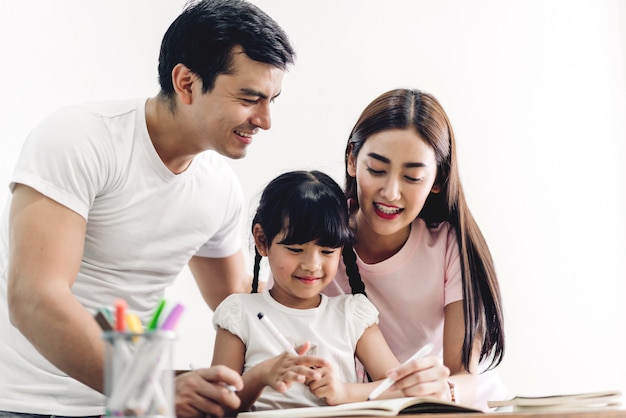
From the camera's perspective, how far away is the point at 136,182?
1.59m

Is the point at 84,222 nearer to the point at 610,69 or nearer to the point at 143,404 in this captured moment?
the point at 143,404

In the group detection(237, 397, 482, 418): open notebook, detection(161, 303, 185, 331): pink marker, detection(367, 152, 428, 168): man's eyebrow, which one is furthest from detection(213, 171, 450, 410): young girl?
detection(161, 303, 185, 331): pink marker

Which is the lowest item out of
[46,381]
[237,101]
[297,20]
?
[46,381]

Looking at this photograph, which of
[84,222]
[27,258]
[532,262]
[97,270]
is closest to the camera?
[27,258]

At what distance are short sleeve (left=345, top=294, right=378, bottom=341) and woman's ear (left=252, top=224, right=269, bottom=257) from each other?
0.17 meters

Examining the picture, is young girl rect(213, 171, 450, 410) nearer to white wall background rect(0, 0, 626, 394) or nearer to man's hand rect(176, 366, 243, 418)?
man's hand rect(176, 366, 243, 418)

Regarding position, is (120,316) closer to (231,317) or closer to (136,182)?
(231,317)

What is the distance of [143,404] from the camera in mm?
833

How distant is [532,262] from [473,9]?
844 millimetres

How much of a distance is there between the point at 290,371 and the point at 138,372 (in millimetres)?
373

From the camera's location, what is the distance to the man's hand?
1.10 m

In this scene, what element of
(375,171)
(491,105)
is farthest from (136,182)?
(491,105)

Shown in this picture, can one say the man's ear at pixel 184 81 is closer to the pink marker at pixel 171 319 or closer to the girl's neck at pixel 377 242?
the girl's neck at pixel 377 242

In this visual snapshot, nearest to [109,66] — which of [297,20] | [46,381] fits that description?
[297,20]
